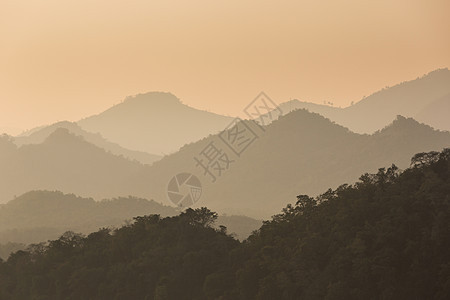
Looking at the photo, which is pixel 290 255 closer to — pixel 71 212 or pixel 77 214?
pixel 77 214

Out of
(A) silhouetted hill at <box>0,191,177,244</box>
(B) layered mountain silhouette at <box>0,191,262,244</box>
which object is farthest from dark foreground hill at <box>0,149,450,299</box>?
(A) silhouetted hill at <box>0,191,177,244</box>

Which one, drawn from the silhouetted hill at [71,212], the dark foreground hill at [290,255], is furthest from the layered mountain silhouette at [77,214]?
the dark foreground hill at [290,255]

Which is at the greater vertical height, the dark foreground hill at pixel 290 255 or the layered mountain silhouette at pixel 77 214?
the layered mountain silhouette at pixel 77 214

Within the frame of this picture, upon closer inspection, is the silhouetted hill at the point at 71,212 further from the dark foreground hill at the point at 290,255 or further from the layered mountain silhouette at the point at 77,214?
the dark foreground hill at the point at 290,255

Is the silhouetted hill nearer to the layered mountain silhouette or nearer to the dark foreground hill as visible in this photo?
the layered mountain silhouette

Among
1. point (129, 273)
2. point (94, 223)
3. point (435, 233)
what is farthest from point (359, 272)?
point (94, 223)

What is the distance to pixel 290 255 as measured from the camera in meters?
54.8

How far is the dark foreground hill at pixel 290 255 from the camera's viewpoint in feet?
158

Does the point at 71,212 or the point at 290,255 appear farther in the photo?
the point at 71,212

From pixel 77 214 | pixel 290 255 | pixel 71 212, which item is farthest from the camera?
pixel 71 212

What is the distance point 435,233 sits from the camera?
156 feet

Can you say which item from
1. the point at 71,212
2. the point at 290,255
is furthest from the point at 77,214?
the point at 290,255

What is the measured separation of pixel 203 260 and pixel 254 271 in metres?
5.75

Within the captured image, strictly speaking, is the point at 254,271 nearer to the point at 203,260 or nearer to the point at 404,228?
the point at 203,260
